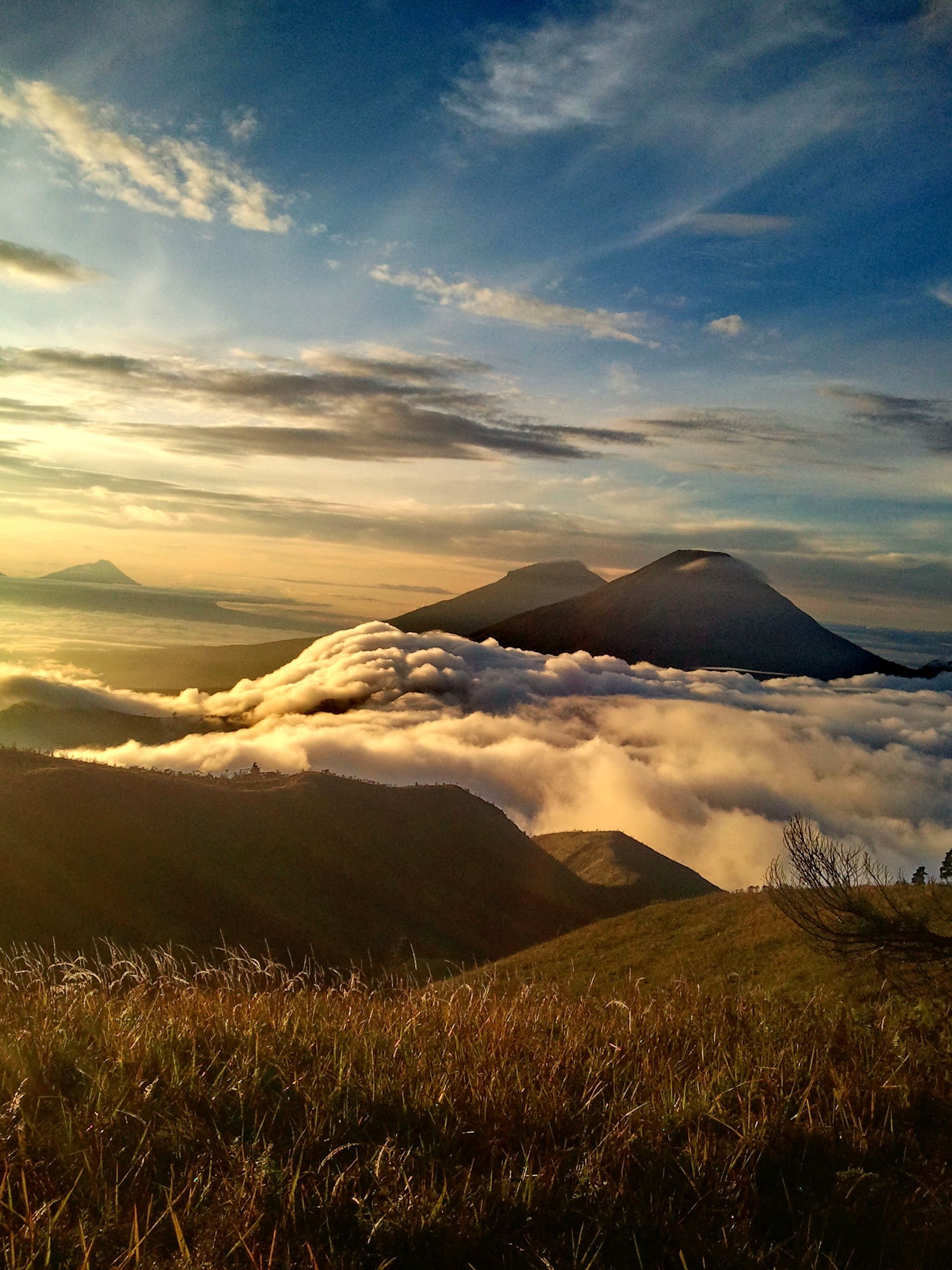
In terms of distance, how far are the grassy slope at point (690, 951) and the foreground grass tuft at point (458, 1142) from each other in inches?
870

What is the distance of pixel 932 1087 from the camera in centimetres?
595

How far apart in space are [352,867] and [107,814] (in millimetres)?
14926

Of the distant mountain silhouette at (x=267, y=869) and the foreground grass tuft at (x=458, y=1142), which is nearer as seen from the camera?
the foreground grass tuft at (x=458, y=1142)

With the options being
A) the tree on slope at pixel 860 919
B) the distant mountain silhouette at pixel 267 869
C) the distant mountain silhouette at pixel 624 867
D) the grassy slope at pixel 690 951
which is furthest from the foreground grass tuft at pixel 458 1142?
the distant mountain silhouette at pixel 624 867

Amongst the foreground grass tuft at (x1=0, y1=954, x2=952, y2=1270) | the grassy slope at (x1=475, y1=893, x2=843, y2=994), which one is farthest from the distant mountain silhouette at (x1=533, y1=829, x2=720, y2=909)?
the foreground grass tuft at (x1=0, y1=954, x2=952, y2=1270)

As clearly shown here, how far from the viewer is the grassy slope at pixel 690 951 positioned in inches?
1179

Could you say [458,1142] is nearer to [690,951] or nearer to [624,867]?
[690,951]

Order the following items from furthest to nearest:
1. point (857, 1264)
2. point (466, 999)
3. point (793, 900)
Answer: point (793, 900) < point (466, 999) < point (857, 1264)

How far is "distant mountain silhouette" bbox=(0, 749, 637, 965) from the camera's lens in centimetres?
3744

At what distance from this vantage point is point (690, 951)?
36.1 m

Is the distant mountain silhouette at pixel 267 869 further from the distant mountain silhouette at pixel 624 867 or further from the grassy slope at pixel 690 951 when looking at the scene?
the grassy slope at pixel 690 951

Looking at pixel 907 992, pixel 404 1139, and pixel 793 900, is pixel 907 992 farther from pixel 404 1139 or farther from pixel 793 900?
pixel 404 1139

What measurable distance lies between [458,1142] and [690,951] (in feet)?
113

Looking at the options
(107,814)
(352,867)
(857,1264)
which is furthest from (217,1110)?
(352,867)
